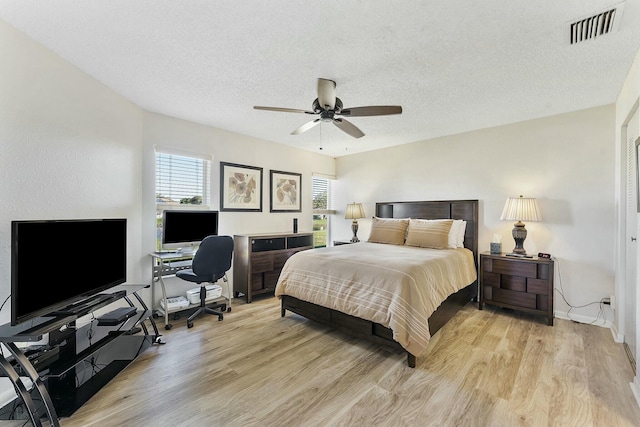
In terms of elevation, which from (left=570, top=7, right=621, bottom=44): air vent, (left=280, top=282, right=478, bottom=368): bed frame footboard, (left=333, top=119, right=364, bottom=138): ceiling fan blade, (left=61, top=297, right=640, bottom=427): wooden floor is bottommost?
(left=61, top=297, right=640, bottom=427): wooden floor

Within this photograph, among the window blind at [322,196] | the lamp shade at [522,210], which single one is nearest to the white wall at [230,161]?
the window blind at [322,196]

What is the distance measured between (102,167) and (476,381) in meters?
3.69

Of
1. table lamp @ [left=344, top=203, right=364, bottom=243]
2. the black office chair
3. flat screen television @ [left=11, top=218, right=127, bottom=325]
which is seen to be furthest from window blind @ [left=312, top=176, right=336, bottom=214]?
flat screen television @ [left=11, top=218, right=127, bottom=325]

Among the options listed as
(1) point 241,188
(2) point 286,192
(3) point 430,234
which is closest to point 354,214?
(2) point 286,192

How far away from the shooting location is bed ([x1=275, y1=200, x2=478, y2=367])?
7.32 ft

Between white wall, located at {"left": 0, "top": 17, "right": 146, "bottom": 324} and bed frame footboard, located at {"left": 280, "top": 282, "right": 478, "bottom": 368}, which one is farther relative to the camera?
bed frame footboard, located at {"left": 280, "top": 282, "right": 478, "bottom": 368}

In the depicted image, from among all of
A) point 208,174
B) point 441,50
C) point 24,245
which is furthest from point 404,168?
point 24,245

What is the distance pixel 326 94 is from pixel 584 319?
375 cm

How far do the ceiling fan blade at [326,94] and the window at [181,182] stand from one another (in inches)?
86.6

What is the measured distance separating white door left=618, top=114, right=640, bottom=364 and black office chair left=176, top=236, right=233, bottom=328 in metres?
3.83

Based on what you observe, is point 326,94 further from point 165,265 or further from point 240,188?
point 165,265

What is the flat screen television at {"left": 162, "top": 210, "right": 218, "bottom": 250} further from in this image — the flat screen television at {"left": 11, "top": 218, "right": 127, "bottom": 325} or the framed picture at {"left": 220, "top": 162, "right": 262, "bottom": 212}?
the flat screen television at {"left": 11, "top": 218, "right": 127, "bottom": 325}

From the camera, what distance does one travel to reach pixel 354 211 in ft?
16.7

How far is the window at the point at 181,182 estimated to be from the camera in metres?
3.47
